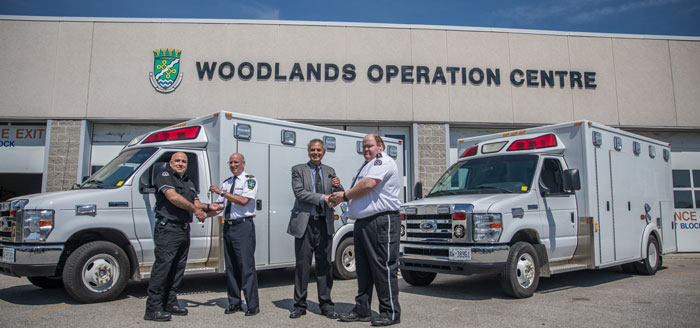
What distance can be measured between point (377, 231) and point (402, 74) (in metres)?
10.2

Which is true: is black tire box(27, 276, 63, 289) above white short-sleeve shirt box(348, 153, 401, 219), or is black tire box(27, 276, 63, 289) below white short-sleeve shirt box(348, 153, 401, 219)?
below

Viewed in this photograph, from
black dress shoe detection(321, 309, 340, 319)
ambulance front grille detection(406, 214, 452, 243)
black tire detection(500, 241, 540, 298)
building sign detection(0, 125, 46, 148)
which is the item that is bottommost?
black dress shoe detection(321, 309, 340, 319)

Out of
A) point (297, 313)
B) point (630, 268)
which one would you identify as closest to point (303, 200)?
point (297, 313)

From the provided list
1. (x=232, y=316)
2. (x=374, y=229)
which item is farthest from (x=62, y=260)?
(x=374, y=229)

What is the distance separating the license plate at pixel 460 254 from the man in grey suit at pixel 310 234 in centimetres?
183

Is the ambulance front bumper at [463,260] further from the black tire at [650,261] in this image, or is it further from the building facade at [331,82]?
the building facade at [331,82]

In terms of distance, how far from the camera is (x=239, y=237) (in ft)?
18.3

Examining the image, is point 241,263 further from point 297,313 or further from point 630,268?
point 630,268

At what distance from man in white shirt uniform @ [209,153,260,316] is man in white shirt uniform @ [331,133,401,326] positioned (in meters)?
1.09

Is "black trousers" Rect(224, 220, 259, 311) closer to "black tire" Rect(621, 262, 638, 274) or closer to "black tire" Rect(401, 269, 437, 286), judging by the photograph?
"black tire" Rect(401, 269, 437, 286)

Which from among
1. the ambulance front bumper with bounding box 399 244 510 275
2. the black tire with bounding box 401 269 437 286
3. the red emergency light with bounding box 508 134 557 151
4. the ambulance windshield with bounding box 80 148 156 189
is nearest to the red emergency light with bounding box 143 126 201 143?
the ambulance windshield with bounding box 80 148 156 189

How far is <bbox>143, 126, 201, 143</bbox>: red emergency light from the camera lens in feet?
24.4

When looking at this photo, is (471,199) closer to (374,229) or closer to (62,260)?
(374,229)

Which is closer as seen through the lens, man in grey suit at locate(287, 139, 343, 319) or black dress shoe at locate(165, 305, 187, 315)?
man in grey suit at locate(287, 139, 343, 319)
